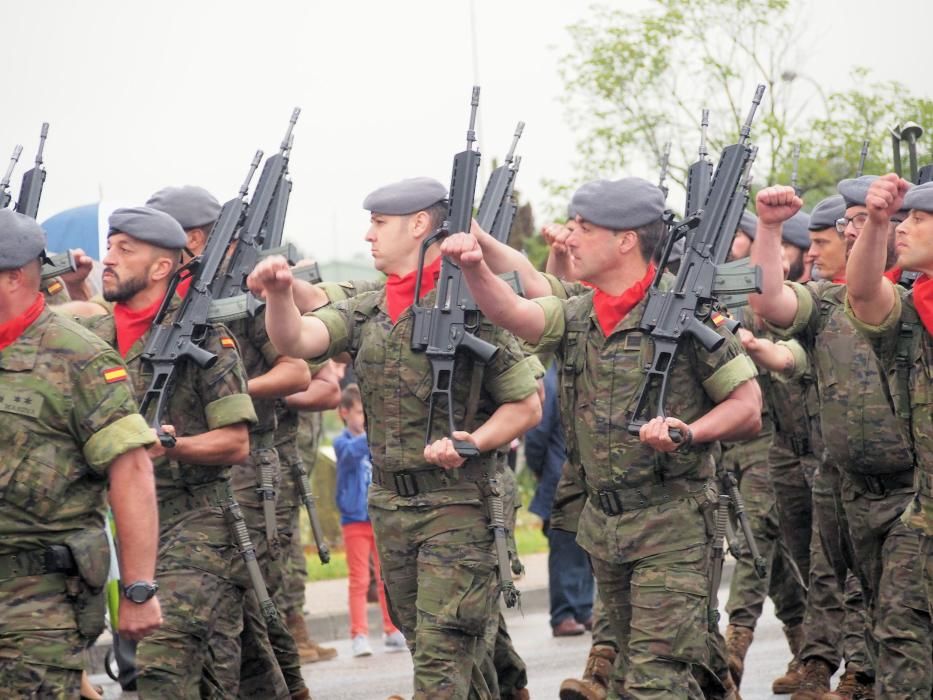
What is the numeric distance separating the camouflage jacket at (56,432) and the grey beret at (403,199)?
2.08 meters

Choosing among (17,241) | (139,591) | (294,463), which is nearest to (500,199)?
(294,463)

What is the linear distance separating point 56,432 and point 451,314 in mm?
2114

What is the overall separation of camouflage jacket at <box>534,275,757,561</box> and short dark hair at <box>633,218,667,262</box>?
313 millimetres

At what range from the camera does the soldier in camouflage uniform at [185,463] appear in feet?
21.4

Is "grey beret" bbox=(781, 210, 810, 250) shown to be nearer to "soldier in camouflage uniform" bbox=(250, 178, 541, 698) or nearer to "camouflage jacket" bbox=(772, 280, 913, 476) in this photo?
"camouflage jacket" bbox=(772, 280, 913, 476)

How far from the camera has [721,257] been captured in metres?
6.84

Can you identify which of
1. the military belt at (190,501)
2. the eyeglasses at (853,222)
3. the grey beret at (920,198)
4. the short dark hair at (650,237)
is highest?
the eyeglasses at (853,222)

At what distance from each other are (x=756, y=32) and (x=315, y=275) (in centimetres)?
1325

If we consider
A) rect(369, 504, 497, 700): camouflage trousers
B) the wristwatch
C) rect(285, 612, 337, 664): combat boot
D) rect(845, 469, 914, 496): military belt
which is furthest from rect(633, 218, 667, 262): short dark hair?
rect(285, 612, 337, 664): combat boot

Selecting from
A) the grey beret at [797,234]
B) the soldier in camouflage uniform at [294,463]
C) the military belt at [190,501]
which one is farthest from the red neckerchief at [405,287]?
the grey beret at [797,234]

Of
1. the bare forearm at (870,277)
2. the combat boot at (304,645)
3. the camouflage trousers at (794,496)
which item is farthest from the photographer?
the combat boot at (304,645)

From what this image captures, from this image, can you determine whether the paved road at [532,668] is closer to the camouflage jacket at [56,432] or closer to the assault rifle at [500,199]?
the assault rifle at [500,199]

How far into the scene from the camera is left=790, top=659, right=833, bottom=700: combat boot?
828 cm

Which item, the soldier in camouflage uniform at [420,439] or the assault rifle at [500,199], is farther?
the assault rifle at [500,199]
